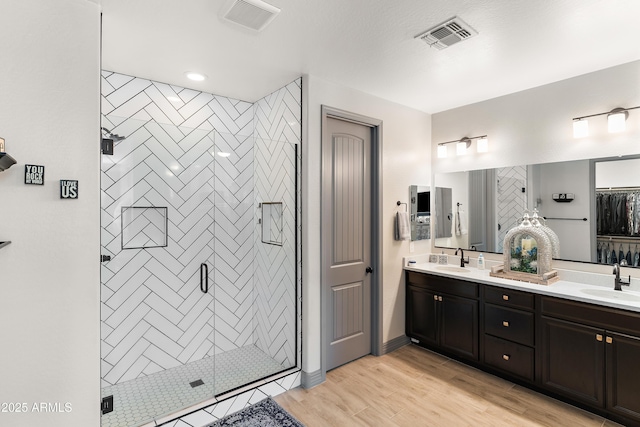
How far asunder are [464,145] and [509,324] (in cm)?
193

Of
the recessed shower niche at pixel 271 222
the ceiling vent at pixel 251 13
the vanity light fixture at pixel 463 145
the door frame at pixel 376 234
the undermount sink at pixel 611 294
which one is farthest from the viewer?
the vanity light fixture at pixel 463 145

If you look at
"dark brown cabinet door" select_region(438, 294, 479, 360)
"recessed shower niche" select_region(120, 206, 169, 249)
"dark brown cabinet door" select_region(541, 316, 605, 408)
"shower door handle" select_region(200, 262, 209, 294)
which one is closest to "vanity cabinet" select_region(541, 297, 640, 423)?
"dark brown cabinet door" select_region(541, 316, 605, 408)

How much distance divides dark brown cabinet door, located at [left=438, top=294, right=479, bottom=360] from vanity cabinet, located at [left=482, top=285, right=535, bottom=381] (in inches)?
4.0

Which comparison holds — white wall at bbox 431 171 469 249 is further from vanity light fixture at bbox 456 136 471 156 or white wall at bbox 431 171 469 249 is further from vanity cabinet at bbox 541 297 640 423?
vanity cabinet at bbox 541 297 640 423

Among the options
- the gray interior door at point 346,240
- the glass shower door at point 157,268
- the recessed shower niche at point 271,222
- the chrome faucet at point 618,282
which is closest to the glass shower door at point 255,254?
the recessed shower niche at point 271,222

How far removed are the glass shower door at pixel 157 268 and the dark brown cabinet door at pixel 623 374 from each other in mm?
2936

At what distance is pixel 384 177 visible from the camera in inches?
134

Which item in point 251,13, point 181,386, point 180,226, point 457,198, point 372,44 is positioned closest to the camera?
point 251,13

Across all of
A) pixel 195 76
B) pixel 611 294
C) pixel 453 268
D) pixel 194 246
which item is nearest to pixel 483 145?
pixel 453 268

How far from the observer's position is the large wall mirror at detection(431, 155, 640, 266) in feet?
8.53

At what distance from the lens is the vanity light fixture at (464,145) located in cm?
345

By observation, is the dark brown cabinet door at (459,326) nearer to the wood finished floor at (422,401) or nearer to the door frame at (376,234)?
the wood finished floor at (422,401)
